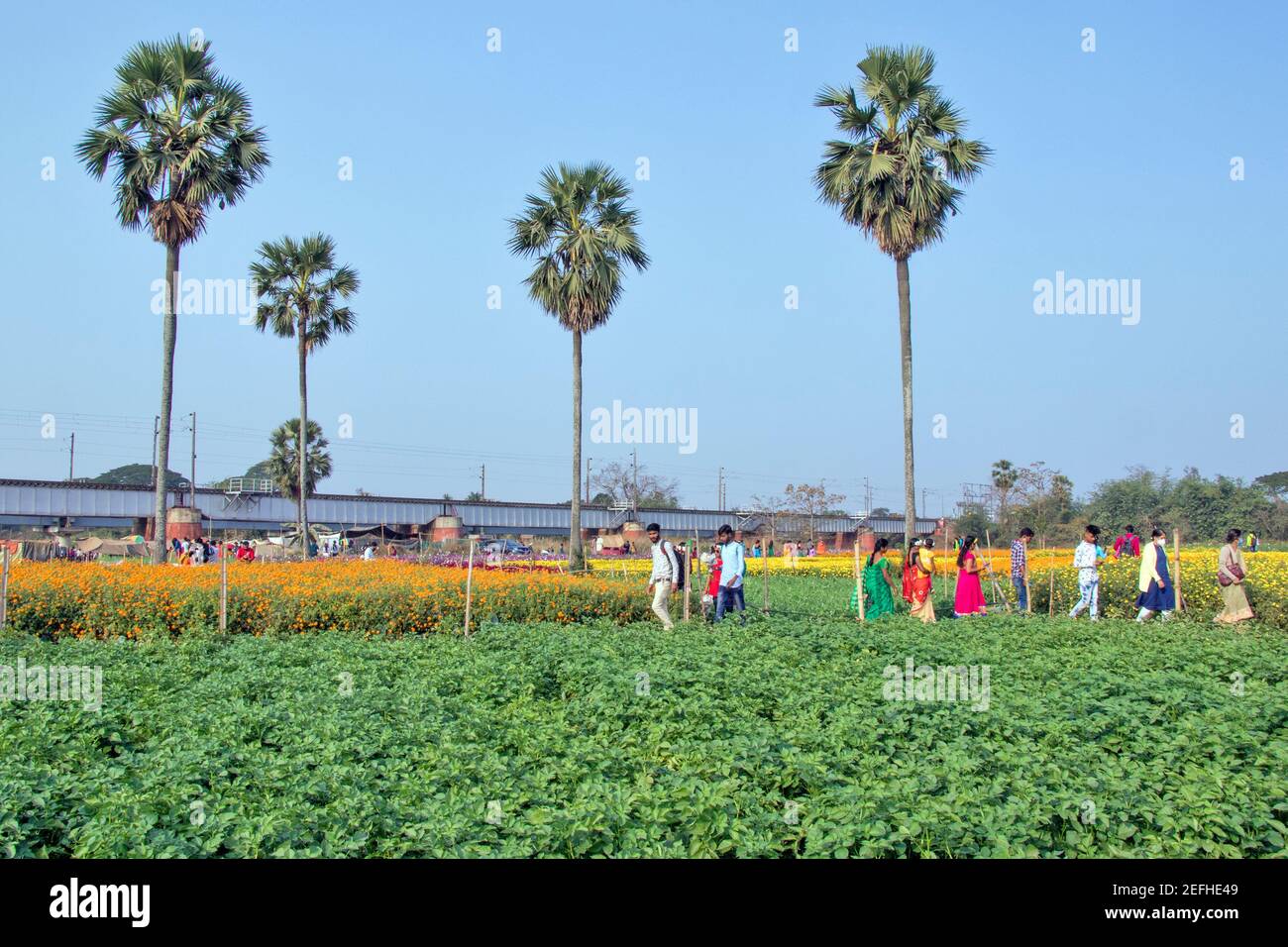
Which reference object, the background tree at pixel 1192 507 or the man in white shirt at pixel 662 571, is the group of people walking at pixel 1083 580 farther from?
the background tree at pixel 1192 507

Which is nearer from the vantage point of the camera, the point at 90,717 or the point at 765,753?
the point at 765,753

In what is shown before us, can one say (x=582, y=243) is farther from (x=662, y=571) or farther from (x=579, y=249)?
(x=662, y=571)

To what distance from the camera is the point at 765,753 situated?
719cm

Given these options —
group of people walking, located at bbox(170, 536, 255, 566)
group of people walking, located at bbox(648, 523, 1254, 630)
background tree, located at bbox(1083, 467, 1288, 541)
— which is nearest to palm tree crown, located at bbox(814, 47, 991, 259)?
group of people walking, located at bbox(648, 523, 1254, 630)

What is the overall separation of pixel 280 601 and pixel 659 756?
12488 mm

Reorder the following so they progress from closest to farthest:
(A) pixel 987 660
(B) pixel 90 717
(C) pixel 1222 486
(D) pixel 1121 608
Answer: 1. (B) pixel 90 717
2. (A) pixel 987 660
3. (D) pixel 1121 608
4. (C) pixel 1222 486

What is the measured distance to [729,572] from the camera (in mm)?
17938

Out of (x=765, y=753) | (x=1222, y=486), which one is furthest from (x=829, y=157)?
(x=1222, y=486)

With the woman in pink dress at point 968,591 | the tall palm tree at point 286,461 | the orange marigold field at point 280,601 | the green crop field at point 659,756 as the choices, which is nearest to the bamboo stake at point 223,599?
the orange marigold field at point 280,601

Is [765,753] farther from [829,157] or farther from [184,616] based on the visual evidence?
[829,157]

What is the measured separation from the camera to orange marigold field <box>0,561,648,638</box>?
17.8 meters

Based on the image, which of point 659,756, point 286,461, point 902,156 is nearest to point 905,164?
point 902,156
